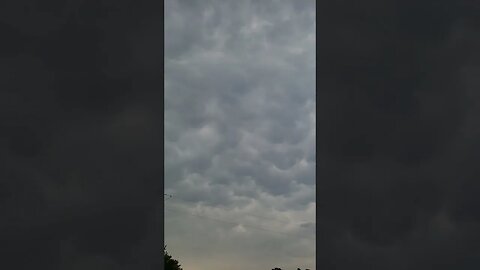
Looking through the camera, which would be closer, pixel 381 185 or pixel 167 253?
pixel 381 185

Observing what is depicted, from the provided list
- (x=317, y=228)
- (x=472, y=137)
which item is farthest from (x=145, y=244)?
(x=472, y=137)

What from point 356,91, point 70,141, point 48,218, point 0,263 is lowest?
point 0,263

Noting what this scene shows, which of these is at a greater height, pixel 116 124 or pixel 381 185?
pixel 116 124

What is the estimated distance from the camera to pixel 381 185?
20.4 m

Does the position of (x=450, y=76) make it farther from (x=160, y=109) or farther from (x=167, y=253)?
(x=167, y=253)

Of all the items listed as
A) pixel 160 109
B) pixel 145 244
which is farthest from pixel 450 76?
pixel 145 244

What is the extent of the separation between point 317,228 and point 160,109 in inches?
240

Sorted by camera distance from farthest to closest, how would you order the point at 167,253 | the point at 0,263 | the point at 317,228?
the point at 167,253, the point at 317,228, the point at 0,263

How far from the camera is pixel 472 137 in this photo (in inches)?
790

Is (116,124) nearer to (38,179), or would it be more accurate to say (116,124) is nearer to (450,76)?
(38,179)

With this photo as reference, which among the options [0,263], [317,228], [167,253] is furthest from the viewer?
[167,253]

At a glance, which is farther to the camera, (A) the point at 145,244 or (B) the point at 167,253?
(B) the point at 167,253

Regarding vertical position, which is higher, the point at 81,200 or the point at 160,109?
the point at 160,109

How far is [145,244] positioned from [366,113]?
7630 millimetres
